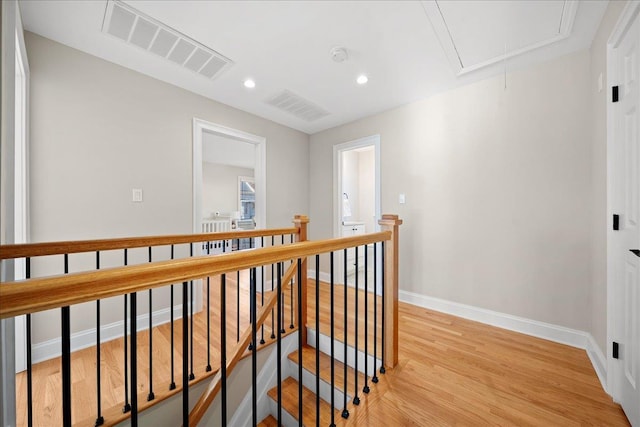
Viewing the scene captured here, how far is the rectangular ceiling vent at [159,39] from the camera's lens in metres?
1.69

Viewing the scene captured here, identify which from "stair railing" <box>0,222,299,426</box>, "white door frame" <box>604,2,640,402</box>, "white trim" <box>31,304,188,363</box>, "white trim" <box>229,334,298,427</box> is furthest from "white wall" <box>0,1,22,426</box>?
"white door frame" <box>604,2,640,402</box>

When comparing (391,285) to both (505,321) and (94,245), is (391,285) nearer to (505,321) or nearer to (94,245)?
(505,321)

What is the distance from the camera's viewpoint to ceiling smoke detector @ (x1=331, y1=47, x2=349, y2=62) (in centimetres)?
201

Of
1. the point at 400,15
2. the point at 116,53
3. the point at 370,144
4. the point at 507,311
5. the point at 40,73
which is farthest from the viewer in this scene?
the point at 370,144

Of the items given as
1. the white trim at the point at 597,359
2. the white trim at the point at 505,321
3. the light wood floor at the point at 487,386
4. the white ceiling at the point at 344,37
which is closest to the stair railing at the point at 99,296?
the light wood floor at the point at 487,386

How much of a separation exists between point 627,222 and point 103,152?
12.0 feet

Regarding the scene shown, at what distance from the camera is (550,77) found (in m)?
2.13

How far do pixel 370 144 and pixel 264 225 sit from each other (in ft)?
5.89

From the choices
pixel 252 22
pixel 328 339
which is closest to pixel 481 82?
pixel 252 22

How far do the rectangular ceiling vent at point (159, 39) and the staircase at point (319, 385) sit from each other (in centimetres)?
251

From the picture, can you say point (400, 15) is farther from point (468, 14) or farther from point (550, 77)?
point (550, 77)

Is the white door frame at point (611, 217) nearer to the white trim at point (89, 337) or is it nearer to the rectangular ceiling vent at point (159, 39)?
the rectangular ceiling vent at point (159, 39)

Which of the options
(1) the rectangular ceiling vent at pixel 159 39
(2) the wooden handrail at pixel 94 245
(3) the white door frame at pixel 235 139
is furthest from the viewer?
(3) the white door frame at pixel 235 139

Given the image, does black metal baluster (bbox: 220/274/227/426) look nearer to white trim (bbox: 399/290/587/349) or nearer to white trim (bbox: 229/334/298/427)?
white trim (bbox: 229/334/298/427)
